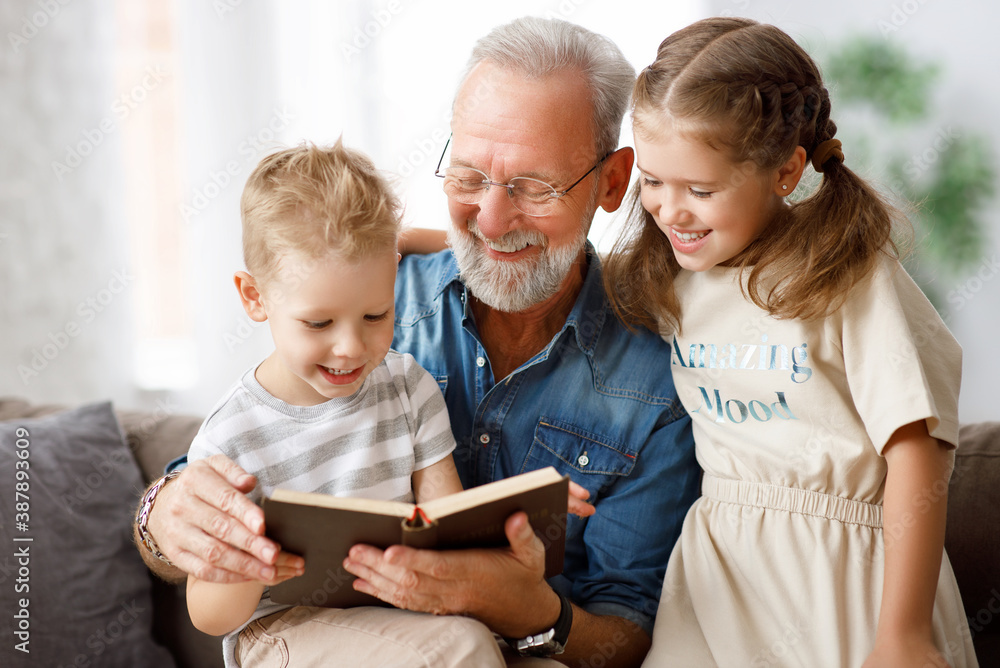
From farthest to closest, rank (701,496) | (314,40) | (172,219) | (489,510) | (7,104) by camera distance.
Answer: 1. (172,219)
2. (314,40)
3. (7,104)
4. (701,496)
5. (489,510)

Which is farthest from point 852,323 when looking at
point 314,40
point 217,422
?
point 314,40

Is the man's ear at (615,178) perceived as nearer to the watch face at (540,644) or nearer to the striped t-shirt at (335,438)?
the striped t-shirt at (335,438)

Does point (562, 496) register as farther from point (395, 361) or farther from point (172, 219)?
point (172, 219)

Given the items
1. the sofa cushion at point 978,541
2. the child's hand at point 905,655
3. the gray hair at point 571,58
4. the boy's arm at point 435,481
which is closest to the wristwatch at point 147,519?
the boy's arm at point 435,481

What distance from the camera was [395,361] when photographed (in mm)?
1459

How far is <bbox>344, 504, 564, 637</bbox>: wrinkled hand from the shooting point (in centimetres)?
111

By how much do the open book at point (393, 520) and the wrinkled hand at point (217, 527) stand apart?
32mm

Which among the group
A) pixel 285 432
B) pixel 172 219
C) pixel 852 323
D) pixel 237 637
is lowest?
pixel 172 219

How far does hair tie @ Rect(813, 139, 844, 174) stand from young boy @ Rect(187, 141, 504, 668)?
824mm

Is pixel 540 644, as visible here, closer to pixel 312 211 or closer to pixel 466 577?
pixel 466 577

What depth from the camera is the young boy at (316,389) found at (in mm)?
1184

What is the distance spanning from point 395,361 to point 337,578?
0.42 m

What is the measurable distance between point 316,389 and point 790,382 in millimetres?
826

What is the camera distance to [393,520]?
3.42ft
